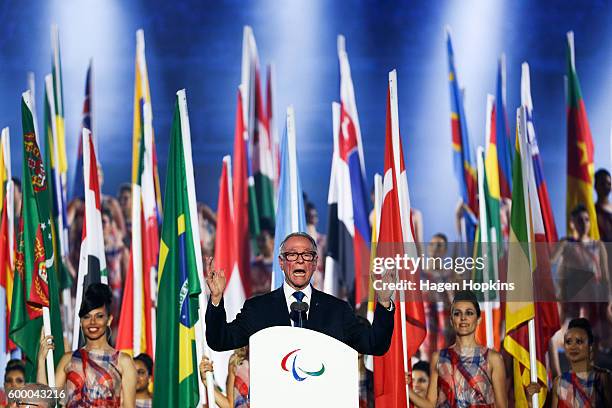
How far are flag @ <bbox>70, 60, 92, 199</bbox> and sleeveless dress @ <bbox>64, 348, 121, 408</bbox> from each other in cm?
142

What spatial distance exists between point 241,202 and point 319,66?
45.4 inches

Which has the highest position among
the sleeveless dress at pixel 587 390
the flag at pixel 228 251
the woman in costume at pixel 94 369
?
the flag at pixel 228 251

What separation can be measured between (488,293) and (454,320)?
1.39 feet

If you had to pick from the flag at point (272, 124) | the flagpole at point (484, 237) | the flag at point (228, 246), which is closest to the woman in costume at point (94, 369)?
the flag at point (228, 246)

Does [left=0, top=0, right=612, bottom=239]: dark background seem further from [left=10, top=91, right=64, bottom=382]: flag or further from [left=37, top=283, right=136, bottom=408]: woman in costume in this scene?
[left=37, top=283, right=136, bottom=408]: woman in costume

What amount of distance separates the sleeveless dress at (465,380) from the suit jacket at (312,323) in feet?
7.93

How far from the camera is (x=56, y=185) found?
669 cm

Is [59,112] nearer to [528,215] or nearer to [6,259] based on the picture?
[6,259]

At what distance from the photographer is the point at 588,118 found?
684 cm

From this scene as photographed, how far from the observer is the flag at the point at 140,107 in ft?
21.9

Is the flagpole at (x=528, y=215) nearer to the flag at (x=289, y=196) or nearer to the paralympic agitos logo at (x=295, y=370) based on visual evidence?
the flag at (x=289, y=196)

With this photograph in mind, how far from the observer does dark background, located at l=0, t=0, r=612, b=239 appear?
6.86 m

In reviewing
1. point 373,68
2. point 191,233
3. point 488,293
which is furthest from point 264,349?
point 373,68

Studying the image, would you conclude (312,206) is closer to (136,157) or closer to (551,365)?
(136,157)
